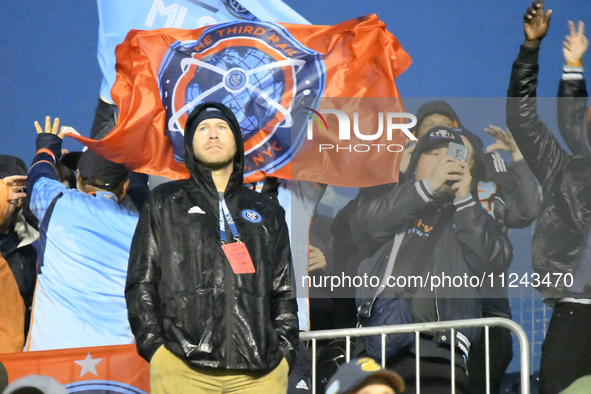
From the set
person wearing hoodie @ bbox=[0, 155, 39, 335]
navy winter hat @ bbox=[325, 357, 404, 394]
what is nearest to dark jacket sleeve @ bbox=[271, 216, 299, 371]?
navy winter hat @ bbox=[325, 357, 404, 394]

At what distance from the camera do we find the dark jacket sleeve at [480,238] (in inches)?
153

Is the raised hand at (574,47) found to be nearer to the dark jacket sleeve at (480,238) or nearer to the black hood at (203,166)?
the dark jacket sleeve at (480,238)

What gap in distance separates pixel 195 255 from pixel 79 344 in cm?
128

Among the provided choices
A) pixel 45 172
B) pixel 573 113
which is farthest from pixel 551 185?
pixel 45 172

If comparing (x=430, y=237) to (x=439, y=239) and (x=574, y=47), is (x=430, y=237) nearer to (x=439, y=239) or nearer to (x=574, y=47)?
(x=439, y=239)

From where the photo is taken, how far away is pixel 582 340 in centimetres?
367

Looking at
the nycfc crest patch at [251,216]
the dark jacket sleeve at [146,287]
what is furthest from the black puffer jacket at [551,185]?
the dark jacket sleeve at [146,287]

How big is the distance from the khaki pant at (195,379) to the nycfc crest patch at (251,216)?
0.61 metres

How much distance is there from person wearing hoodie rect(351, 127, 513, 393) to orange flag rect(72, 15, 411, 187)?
20cm

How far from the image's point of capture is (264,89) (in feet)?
13.9

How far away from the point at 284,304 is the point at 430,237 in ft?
4.13

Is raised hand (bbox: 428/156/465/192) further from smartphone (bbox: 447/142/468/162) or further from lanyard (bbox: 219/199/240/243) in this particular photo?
lanyard (bbox: 219/199/240/243)

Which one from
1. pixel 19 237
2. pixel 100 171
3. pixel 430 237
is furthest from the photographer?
pixel 19 237

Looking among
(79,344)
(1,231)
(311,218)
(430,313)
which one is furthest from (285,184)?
(1,231)
